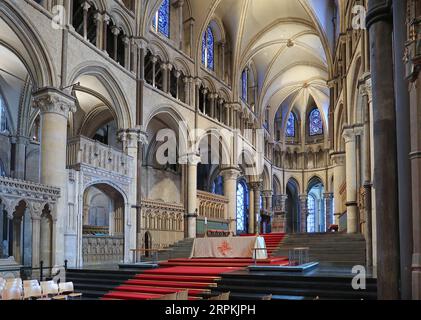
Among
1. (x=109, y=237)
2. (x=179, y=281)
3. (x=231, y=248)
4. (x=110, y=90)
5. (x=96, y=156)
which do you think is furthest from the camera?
(x=110, y=90)

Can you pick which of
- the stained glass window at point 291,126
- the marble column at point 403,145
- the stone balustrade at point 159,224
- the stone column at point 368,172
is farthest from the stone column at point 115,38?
the stained glass window at point 291,126

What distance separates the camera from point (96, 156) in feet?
56.8

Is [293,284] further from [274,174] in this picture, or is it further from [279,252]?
[274,174]

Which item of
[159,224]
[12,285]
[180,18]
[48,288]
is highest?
[180,18]

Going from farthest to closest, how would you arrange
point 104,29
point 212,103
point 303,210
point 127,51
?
point 303,210, point 212,103, point 127,51, point 104,29

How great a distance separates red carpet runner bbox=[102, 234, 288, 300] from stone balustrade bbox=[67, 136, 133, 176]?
4.92 meters

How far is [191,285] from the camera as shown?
11.6 m

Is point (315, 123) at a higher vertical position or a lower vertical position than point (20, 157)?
higher

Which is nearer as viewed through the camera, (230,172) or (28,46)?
(28,46)

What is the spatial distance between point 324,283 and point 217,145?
18.9 metres

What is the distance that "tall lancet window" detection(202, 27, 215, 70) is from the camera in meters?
27.0

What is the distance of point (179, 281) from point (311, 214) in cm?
3301

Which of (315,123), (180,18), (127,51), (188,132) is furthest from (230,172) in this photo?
(315,123)

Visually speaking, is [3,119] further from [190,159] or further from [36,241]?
[36,241]
